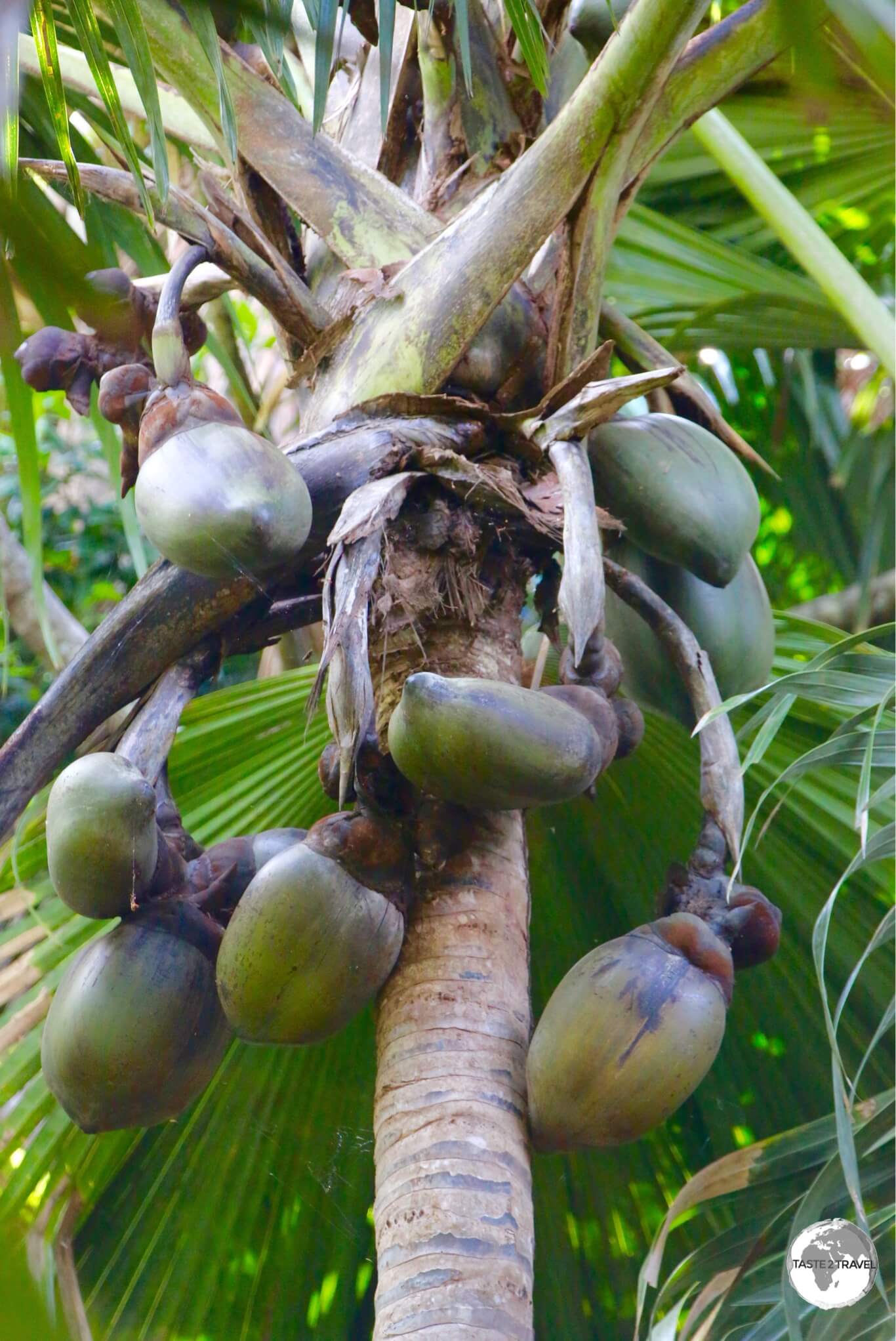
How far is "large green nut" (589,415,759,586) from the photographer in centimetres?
148

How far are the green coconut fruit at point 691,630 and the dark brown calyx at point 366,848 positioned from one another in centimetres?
46

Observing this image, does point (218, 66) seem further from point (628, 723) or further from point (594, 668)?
point (628, 723)

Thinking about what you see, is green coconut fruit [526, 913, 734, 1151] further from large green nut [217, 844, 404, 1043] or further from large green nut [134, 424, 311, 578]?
large green nut [134, 424, 311, 578]

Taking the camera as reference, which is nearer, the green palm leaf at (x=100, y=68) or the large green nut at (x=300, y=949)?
the green palm leaf at (x=100, y=68)

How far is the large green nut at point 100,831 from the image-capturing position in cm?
114

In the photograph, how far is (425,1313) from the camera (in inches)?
41.0

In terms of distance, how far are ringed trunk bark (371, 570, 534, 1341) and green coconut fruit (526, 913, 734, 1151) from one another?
5 cm

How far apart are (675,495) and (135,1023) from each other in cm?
79

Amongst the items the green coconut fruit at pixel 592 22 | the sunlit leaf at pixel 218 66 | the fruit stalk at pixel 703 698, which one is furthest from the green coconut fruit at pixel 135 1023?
the green coconut fruit at pixel 592 22

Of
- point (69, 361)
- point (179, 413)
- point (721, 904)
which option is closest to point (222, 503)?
point (179, 413)

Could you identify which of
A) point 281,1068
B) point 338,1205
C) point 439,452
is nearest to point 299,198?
point 439,452

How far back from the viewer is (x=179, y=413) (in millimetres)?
1254

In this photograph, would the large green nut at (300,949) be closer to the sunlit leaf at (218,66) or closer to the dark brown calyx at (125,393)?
the dark brown calyx at (125,393)

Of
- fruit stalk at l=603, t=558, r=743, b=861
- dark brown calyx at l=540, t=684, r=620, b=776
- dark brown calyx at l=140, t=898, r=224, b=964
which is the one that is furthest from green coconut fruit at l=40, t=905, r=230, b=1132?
fruit stalk at l=603, t=558, r=743, b=861
